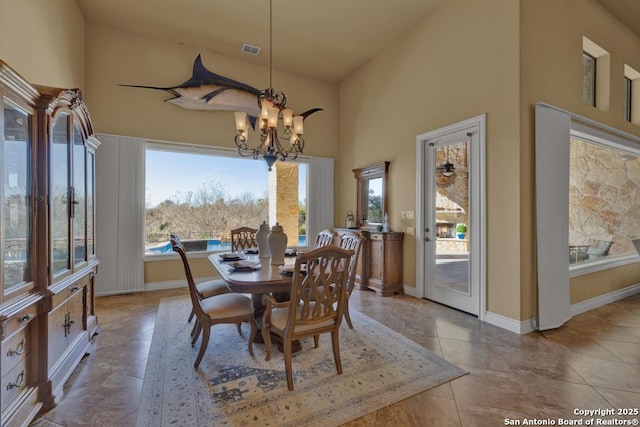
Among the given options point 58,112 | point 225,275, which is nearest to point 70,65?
point 58,112

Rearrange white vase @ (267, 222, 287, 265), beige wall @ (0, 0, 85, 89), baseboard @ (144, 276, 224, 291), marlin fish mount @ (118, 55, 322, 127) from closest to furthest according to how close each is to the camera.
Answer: beige wall @ (0, 0, 85, 89)
white vase @ (267, 222, 287, 265)
baseboard @ (144, 276, 224, 291)
marlin fish mount @ (118, 55, 322, 127)

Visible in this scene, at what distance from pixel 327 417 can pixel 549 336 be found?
252 cm

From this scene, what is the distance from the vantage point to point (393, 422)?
1670 millimetres

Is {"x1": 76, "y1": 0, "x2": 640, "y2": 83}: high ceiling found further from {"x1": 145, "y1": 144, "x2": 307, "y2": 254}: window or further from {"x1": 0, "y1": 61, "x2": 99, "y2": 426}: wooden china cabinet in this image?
{"x1": 0, "y1": 61, "x2": 99, "y2": 426}: wooden china cabinet

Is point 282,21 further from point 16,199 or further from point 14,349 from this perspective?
point 14,349

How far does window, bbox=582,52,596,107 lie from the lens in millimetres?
3822

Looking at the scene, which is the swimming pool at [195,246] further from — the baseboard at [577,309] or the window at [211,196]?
the baseboard at [577,309]

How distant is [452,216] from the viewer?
3.78m

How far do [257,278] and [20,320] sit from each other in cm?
132

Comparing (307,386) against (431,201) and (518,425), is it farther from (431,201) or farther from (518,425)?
(431,201)

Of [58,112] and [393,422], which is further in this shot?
[58,112]

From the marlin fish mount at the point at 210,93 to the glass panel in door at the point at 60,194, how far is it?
2787 millimetres

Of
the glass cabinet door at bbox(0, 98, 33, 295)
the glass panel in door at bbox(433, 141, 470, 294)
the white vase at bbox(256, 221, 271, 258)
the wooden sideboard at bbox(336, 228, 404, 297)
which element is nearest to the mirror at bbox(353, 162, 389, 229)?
the wooden sideboard at bbox(336, 228, 404, 297)

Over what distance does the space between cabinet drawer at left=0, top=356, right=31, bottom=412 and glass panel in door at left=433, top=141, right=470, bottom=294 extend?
4.01 m
